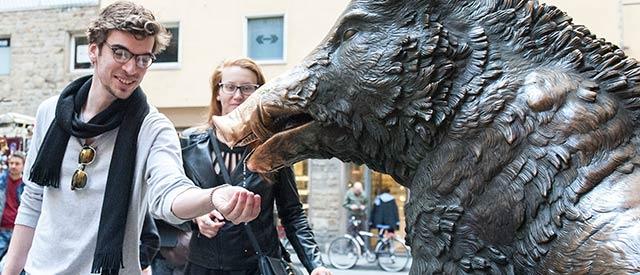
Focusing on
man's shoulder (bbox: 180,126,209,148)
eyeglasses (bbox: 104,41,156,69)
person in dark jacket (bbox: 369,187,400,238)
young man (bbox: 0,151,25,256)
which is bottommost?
person in dark jacket (bbox: 369,187,400,238)

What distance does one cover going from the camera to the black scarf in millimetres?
2316

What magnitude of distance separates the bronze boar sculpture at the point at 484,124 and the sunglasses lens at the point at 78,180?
3.79ft

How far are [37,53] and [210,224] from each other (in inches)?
638

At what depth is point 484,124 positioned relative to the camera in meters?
1.26

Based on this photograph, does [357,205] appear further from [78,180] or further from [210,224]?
[78,180]

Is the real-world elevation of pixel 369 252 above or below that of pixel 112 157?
below

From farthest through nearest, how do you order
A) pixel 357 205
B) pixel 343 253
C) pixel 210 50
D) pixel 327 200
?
1. pixel 210 50
2. pixel 327 200
3. pixel 357 205
4. pixel 343 253

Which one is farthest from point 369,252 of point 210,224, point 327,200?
point 210,224

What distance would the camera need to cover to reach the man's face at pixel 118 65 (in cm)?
231

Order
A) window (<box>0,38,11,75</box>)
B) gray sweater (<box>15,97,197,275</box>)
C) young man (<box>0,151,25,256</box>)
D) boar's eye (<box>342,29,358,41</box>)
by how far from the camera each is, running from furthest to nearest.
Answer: window (<box>0,38,11,75</box>) → young man (<box>0,151,25,256</box>) → gray sweater (<box>15,97,197,275</box>) → boar's eye (<box>342,29,358,41</box>)

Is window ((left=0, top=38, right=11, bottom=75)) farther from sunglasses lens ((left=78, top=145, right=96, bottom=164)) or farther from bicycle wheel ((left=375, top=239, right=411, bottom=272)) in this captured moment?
sunglasses lens ((left=78, top=145, right=96, bottom=164))

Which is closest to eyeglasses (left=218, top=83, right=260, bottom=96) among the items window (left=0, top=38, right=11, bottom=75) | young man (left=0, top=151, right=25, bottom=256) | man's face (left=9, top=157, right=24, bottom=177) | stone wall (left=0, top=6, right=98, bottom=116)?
young man (left=0, top=151, right=25, bottom=256)

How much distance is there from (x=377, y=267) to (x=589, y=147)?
1205cm

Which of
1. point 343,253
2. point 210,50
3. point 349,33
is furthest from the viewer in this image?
point 210,50
